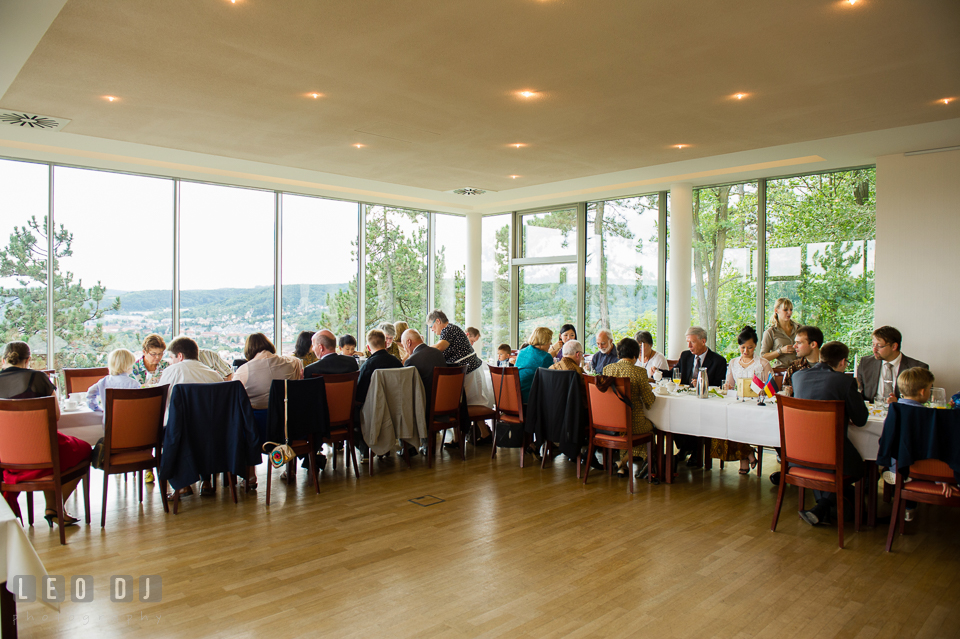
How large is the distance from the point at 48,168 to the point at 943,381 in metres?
11.1

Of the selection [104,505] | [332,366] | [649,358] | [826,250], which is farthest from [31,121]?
[826,250]

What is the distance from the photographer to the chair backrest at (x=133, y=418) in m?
4.53

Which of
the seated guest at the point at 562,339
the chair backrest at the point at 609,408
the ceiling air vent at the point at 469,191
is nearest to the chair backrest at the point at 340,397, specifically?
the chair backrest at the point at 609,408

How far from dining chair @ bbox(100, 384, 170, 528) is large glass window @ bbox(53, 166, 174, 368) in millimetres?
4489

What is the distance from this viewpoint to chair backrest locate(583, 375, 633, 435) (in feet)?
17.5

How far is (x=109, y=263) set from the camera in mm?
8492

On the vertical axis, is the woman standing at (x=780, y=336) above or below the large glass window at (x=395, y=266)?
below

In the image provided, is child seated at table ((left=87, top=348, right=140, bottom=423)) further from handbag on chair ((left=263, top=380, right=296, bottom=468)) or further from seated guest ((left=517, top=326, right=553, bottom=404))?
seated guest ((left=517, top=326, right=553, bottom=404))

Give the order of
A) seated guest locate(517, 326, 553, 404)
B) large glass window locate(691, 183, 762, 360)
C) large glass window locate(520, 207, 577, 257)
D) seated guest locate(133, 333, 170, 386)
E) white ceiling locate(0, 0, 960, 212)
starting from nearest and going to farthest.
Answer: white ceiling locate(0, 0, 960, 212) → seated guest locate(133, 333, 170, 386) → seated guest locate(517, 326, 553, 404) → large glass window locate(691, 183, 762, 360) → large glass window locate(520, 207, 577, 257)

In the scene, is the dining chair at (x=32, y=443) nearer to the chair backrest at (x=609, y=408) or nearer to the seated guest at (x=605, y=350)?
the chair backrest at (x=609, y=408)

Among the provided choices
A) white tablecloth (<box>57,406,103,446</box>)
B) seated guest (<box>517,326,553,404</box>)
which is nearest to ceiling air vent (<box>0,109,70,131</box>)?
white tablecloth (<box>57,406,103,446</box>)

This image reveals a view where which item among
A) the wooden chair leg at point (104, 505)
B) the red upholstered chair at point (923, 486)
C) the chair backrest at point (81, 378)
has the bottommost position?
the wooden chair leg at point (104, 505)

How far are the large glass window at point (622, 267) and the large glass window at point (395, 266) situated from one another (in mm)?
3161

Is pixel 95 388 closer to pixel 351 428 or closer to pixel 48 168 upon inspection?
pixel 351 428
